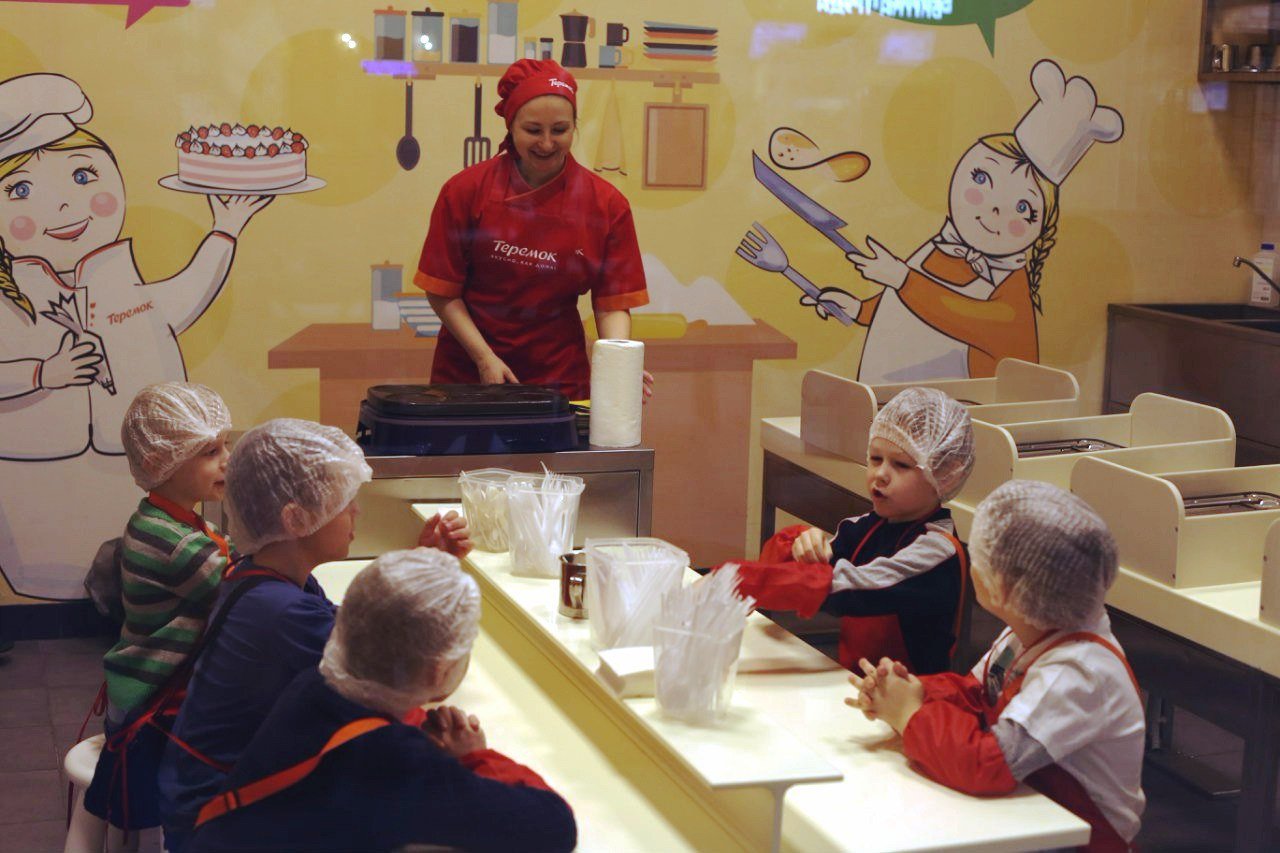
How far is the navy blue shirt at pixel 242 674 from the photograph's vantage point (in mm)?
1706

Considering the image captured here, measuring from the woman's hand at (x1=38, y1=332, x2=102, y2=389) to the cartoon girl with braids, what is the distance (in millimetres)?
2514

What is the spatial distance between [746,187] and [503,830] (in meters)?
3.45

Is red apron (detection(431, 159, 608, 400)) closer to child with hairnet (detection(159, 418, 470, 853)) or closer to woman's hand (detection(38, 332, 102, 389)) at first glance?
woman's hand (detection(38, 332, 102, 389))

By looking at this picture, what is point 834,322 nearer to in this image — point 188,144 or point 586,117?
point 586,117

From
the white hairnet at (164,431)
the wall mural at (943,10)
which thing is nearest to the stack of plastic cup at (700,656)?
the white hairnet at (164,431)

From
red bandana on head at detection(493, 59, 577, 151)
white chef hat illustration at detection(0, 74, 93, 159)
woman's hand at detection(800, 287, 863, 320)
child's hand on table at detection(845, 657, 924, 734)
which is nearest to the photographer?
child's hand on table at detection(845, 657, 924, 734)

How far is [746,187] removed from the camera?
473 cm

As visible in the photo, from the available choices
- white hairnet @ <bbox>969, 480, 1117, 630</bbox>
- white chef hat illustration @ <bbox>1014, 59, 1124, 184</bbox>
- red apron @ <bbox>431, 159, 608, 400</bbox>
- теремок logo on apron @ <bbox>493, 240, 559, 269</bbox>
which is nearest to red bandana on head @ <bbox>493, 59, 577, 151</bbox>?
red apron @ <bbox>431, 159, 608, 400</bbox>

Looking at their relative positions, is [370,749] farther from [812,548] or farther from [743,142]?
[743,142]

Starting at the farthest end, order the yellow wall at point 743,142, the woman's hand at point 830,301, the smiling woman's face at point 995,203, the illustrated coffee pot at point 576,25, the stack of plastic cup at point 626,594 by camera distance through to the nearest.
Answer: the smiling woman's face at point 995,203 → the woman's hand at point 830,301 → the illustrated coffee pot at point 576,25 → the yellow wall at point 743,142 → the stack of plastic cup at point 626,594

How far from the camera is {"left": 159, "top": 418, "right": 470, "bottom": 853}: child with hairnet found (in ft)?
5.61

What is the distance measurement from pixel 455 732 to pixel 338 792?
0.68 ft

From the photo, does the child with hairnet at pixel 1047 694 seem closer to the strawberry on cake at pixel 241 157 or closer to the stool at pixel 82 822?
the stool at pixel 82 822

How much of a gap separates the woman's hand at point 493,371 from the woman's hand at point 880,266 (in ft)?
6.18
